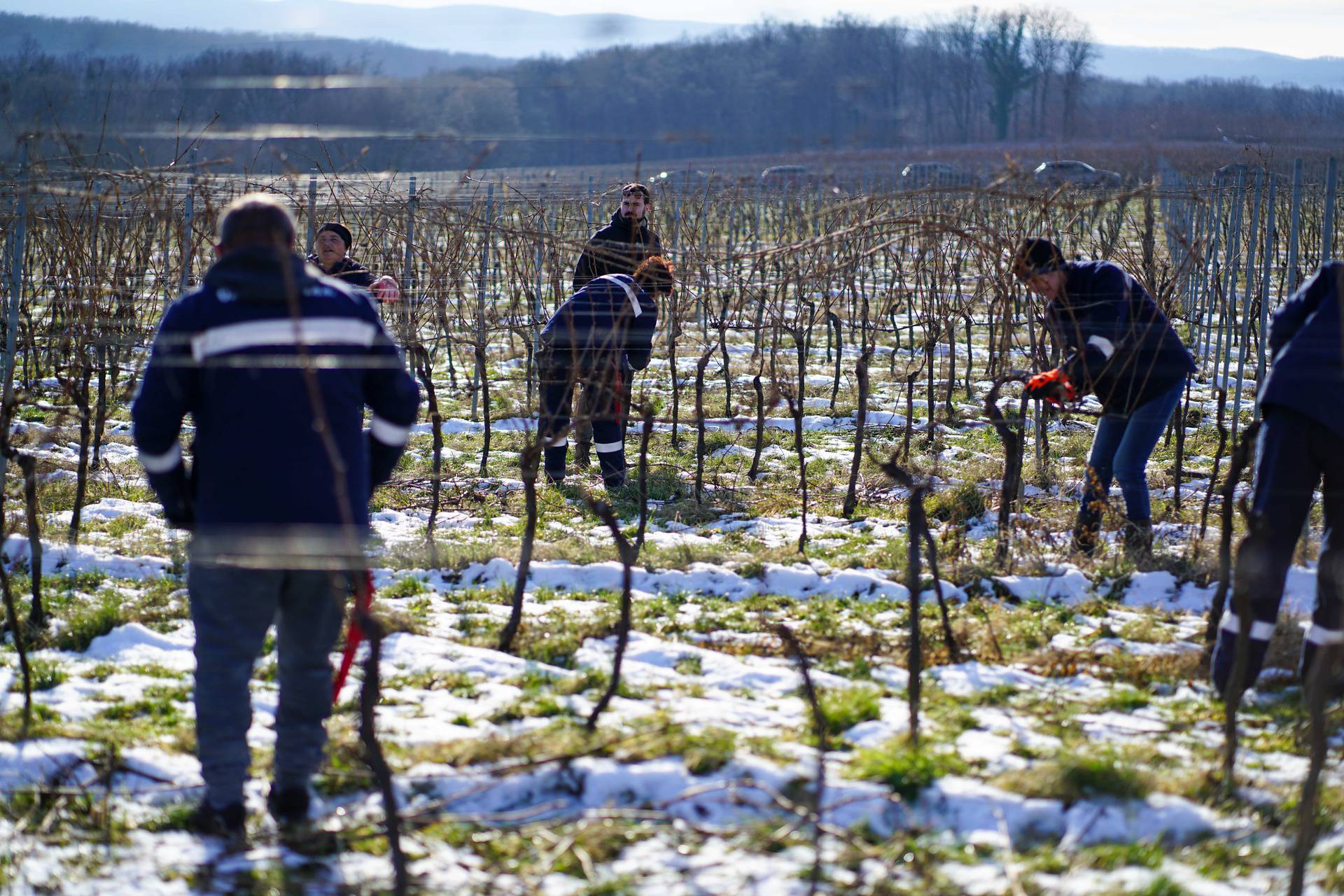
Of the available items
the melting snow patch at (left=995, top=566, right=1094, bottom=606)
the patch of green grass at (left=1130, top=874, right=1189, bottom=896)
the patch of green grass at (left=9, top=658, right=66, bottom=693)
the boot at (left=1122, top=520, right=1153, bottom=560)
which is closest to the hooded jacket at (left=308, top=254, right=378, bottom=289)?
the patch of green grass at (left=9, top=658, right=66, bottom=693)

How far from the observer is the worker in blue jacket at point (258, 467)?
2.61m

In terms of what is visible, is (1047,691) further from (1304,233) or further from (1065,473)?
(1304,233)

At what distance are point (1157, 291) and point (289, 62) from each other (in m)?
6.05

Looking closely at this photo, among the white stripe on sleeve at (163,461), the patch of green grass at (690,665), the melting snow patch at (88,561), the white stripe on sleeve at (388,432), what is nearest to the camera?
the white stripe on sleeve at (163,461)

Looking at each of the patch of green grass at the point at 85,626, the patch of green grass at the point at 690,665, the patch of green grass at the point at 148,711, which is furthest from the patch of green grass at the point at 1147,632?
the patch of green grass at the point at 85,626

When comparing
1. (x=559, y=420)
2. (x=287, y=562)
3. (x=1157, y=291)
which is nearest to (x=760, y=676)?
(x=287, y=562)

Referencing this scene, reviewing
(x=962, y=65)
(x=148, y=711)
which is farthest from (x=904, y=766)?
(x=962, y=65)

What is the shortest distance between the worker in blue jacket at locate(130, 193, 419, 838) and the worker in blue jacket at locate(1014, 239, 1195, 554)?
113 inches

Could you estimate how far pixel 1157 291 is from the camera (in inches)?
303

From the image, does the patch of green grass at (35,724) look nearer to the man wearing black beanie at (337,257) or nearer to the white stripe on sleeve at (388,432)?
the white stripe on sleeve at (388,432)

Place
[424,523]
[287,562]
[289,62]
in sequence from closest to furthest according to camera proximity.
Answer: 1. [287,562]
2. [424,523]
3. [289,62]

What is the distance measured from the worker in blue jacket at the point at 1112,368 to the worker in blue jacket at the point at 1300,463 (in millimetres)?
1157

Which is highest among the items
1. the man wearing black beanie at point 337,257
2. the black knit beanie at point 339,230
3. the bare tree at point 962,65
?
the bare tree at point 962,65

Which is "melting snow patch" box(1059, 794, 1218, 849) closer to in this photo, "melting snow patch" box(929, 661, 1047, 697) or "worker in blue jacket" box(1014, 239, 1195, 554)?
"melting snow patch" box(929, 661, 1047, 697)
